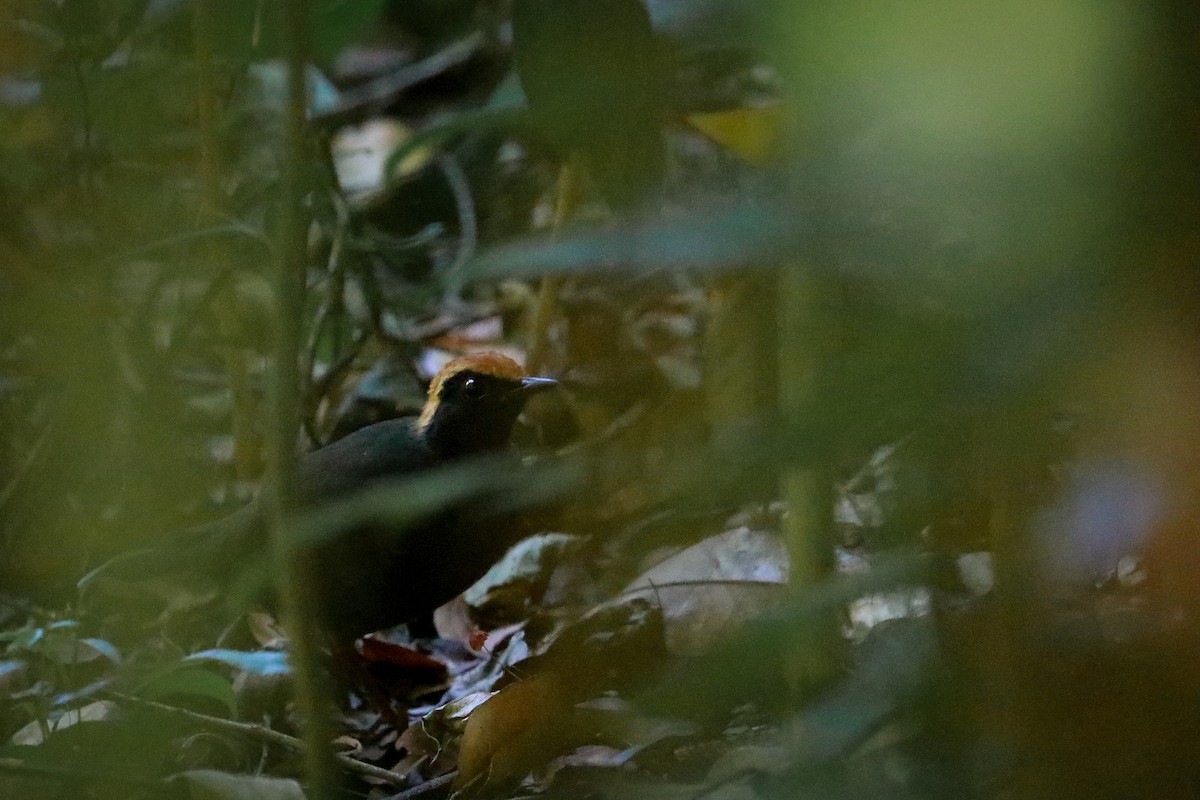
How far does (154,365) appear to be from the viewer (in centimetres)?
332

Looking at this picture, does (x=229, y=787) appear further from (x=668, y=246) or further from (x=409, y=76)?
(x=409, y=76)

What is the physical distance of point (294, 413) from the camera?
5.12ft

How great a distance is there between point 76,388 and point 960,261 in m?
1.97

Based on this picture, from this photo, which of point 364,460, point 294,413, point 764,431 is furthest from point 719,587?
point 764,431

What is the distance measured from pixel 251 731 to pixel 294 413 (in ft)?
4.56

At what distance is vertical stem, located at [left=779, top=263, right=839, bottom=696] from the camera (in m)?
1.35

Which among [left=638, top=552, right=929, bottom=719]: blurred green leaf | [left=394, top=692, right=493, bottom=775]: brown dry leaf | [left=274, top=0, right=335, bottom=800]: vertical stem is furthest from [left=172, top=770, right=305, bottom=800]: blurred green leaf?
[left=638, top=552, right=929, bottom=719]: blurred green leaf

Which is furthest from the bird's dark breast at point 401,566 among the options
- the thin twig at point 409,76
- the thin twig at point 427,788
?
the thin twig at point 409,76

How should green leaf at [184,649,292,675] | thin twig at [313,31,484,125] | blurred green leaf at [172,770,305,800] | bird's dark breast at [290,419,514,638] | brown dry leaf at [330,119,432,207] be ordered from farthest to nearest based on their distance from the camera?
thin twig at [313,31,484,125], brown dry leaf at [330,119,432,207], bird's dark breast at [290,419,514,638], green leaf at [184,649,292,675], blurred green leaf at [172,770,305,800]

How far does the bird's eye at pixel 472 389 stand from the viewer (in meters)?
3.86

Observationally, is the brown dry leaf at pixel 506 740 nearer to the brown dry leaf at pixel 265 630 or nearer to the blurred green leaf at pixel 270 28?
the brown dry leaf at pixel 265 630

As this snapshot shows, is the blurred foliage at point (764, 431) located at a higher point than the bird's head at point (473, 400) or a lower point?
higher

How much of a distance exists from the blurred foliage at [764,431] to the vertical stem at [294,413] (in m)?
0.04

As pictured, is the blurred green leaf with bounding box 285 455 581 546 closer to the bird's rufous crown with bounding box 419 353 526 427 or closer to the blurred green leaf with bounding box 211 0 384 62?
the blurred green leaf with bounding box 211 0 384 62
